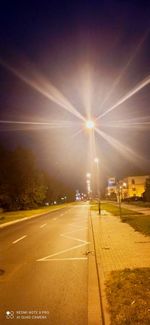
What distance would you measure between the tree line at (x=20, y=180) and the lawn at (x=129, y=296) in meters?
65.2

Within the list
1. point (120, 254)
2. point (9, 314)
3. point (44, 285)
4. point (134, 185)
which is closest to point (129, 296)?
point (9, 314)

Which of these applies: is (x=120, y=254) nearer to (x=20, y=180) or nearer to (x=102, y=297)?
(x=102, y=297)

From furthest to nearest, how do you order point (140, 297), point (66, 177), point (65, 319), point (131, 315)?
1. point (66, 177)
2. point (140, 297)
3. point (65, 319)
4. point (131, 315)

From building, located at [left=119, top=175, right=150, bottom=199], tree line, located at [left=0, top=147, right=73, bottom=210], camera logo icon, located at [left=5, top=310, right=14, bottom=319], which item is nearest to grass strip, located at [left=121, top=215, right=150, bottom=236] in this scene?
camera logo icon, located at [left=5, top=310, right=14, bottom=319]

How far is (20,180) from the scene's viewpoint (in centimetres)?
7675

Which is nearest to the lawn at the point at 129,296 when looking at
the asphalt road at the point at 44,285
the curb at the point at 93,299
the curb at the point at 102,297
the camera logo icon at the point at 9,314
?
the curb at the point at 102,297

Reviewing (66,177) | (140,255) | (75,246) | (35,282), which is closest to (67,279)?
(35,282)

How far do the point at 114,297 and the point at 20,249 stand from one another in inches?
321

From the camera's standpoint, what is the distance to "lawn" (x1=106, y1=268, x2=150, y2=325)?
5.30 meters

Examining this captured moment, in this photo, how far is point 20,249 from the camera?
14.1 metres

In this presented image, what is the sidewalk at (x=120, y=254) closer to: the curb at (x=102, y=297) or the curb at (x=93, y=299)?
the curb at (x=102, y=297)

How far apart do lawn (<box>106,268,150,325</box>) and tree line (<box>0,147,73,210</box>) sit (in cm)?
6523

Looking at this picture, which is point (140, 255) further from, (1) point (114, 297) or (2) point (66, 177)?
(2) point (66, 177)

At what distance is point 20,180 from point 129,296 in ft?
235
